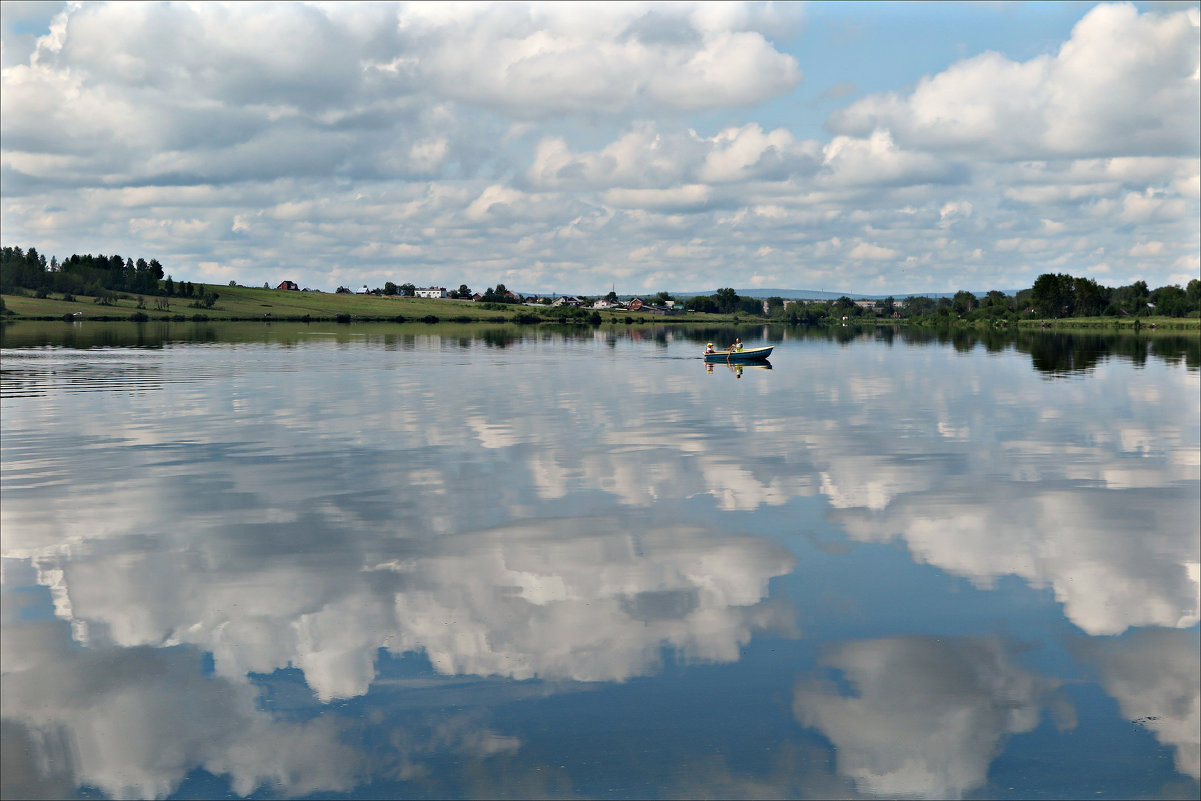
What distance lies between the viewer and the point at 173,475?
115ft

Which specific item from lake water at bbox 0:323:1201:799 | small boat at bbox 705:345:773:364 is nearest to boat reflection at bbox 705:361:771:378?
small boat at bbox 705:345:773:364

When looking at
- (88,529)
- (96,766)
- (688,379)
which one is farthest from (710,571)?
(688,379)

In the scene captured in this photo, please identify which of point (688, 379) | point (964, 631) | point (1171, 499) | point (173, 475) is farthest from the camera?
point (688, 379)

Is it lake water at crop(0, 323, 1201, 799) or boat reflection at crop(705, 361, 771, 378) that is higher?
boat reflection at crop(705, 361, 771, 378)

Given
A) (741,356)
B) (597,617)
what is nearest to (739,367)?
(741,356)

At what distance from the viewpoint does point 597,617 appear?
64.3ft

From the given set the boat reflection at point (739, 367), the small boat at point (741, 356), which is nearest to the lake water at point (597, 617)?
the boat reflection at point (739, 367)

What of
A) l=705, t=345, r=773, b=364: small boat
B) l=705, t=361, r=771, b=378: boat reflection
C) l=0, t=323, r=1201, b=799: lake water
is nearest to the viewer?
l=0, t=323, r=1201, b=799: lake water

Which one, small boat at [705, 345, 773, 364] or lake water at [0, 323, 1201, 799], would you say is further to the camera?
small boat at [705, 345, 773, 364]

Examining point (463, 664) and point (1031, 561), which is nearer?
point (463, 664)

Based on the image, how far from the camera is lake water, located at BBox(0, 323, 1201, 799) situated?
14.0 meters

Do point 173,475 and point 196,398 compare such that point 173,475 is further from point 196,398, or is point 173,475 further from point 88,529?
point 196,398

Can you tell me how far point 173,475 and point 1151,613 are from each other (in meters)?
30.4

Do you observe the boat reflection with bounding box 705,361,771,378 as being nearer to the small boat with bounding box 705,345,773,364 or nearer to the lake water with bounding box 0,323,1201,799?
the small boat with bounding box 705,345,773,364
